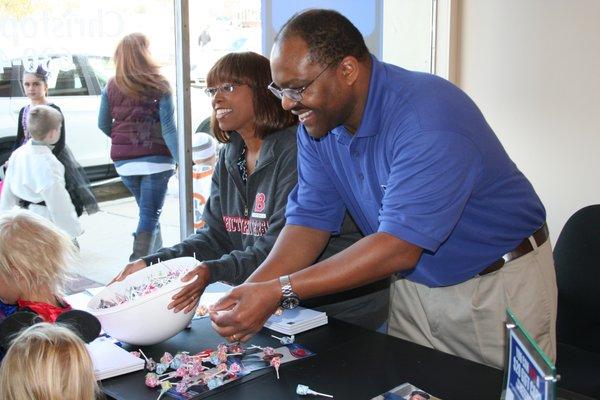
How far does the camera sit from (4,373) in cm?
118

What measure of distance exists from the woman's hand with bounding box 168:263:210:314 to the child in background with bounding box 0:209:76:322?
279 millimetres

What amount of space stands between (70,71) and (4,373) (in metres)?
1.97

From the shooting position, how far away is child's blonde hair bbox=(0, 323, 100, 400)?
1167mm

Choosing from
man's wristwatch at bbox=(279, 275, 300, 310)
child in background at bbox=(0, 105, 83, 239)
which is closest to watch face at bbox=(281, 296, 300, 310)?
man's wristwatch at bbox=(279, 275, 300, 310)

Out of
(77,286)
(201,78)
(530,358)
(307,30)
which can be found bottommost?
(77,286)

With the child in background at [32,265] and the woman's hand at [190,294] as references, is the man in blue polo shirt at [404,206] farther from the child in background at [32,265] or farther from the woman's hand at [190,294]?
the child in background at [32,265]

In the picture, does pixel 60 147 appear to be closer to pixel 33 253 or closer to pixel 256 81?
pixel 256 81

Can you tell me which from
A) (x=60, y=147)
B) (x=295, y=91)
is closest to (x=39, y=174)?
(x=60, y=147)

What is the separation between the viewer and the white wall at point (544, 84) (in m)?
3.52

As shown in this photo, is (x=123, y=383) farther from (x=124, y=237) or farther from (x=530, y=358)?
(x=124, y=237)

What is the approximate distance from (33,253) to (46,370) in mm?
630

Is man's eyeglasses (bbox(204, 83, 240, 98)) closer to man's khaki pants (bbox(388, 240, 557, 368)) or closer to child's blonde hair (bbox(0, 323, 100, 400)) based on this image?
man's khaki pants (bbox(388, 240, 557, 368))

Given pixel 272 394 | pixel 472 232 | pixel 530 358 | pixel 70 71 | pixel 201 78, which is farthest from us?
pixel 201 78

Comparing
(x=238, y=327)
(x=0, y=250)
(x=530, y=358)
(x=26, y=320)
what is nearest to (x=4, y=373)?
(x=26, y=320)
